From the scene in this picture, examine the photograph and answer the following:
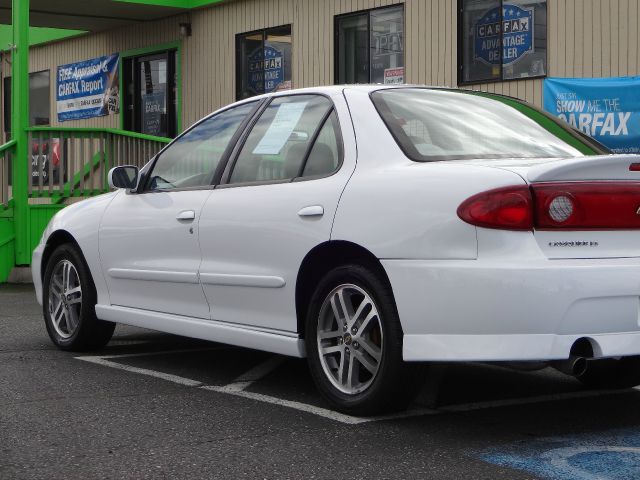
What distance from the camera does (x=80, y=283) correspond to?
7.24 metres

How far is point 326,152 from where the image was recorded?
5488 mm

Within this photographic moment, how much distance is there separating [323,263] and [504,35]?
999cm

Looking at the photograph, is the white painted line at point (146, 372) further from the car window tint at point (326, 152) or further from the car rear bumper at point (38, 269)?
the car window tint at point (326, 152)

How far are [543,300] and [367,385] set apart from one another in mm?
971

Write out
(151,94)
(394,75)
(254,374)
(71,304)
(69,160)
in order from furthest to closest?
(151,94) < (394,75) < (69,160) < (71,304) < (254,374)

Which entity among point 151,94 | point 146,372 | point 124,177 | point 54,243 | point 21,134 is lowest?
point 146,372

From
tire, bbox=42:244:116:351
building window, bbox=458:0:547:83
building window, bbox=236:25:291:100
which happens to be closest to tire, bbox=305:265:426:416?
tire, bbox=42:244:116:351

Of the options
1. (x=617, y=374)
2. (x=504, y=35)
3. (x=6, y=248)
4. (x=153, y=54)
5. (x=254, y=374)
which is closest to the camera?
(x=617, y=374)

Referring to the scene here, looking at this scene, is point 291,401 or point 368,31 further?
point 368,31

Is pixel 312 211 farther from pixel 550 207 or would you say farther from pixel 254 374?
pixel 254 374

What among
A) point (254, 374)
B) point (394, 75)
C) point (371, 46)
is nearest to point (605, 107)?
point (394, 75)

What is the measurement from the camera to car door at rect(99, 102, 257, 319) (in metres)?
6.19

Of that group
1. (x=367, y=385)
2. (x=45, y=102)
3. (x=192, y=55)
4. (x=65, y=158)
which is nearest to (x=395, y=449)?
(x=367, y=385)

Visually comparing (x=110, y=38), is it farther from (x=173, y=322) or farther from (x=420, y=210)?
(x=420, y=210)
